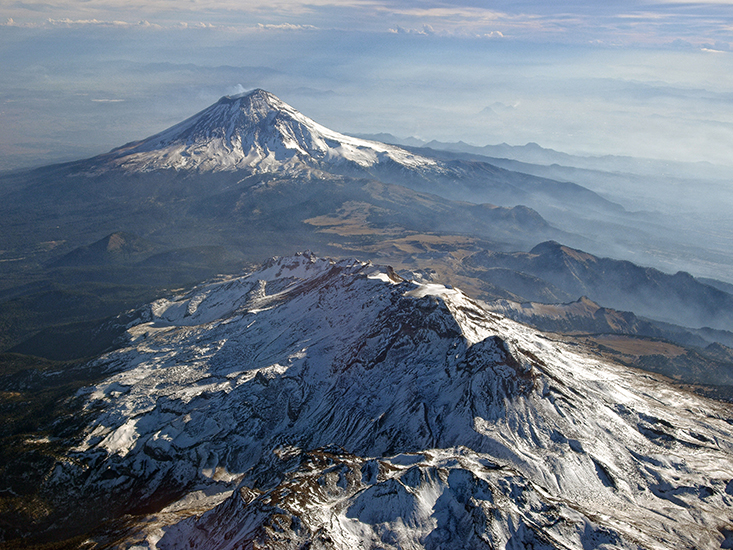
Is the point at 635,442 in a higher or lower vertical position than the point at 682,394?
higher

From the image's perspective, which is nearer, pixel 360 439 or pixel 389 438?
pixel 389 438

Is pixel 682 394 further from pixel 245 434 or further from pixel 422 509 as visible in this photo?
pixel 245 434

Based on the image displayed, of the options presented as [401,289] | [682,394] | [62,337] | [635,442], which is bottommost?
[62,337]

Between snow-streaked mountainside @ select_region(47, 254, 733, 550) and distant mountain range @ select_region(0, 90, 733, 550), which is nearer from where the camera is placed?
snow-streaked mountainside @ select_region(47, 254, 733, 550)

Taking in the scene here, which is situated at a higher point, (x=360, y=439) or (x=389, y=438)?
(x=389, y=438)

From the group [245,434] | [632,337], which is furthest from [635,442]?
[632,337]

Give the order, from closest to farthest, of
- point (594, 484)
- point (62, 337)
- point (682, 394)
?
1. point (594, 484)
2. point (682, 394)
3. point (62, 337)

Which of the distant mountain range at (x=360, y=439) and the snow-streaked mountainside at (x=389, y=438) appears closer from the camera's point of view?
the snow-streaked mountainside at (x=389, y=438)

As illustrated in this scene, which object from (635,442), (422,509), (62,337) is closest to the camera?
(422,509)
